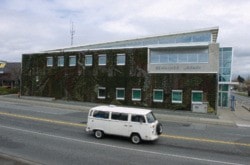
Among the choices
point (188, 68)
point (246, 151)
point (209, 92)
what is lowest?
point (246, 151)

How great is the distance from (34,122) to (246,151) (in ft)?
47.6

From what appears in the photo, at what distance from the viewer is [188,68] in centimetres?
3700

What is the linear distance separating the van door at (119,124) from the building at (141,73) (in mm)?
19510

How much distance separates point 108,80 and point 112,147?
84.9 feet

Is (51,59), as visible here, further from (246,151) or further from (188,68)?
(246,151)

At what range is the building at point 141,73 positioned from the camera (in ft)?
120

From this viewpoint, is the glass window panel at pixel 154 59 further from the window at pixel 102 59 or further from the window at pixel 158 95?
the window at pixel 102 59

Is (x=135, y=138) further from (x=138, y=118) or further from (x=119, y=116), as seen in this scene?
(x=119, y=116)

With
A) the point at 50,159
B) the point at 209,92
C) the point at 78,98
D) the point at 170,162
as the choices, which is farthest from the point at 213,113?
the point at 50,159

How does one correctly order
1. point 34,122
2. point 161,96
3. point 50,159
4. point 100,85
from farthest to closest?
point 100,85
point 161,96
point 34,122
point 50,159

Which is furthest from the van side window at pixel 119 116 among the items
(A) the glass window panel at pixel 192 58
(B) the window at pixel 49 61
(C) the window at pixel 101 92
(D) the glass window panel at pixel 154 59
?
(B) the window at pixel 49 61

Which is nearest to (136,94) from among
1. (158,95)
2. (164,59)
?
(158,95)

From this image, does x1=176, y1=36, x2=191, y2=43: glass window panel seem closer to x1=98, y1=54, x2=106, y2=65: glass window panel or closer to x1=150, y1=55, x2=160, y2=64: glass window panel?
x1=150, y1=55, x2=160, y2=64: glass window panel

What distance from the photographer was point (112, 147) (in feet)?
53.9
